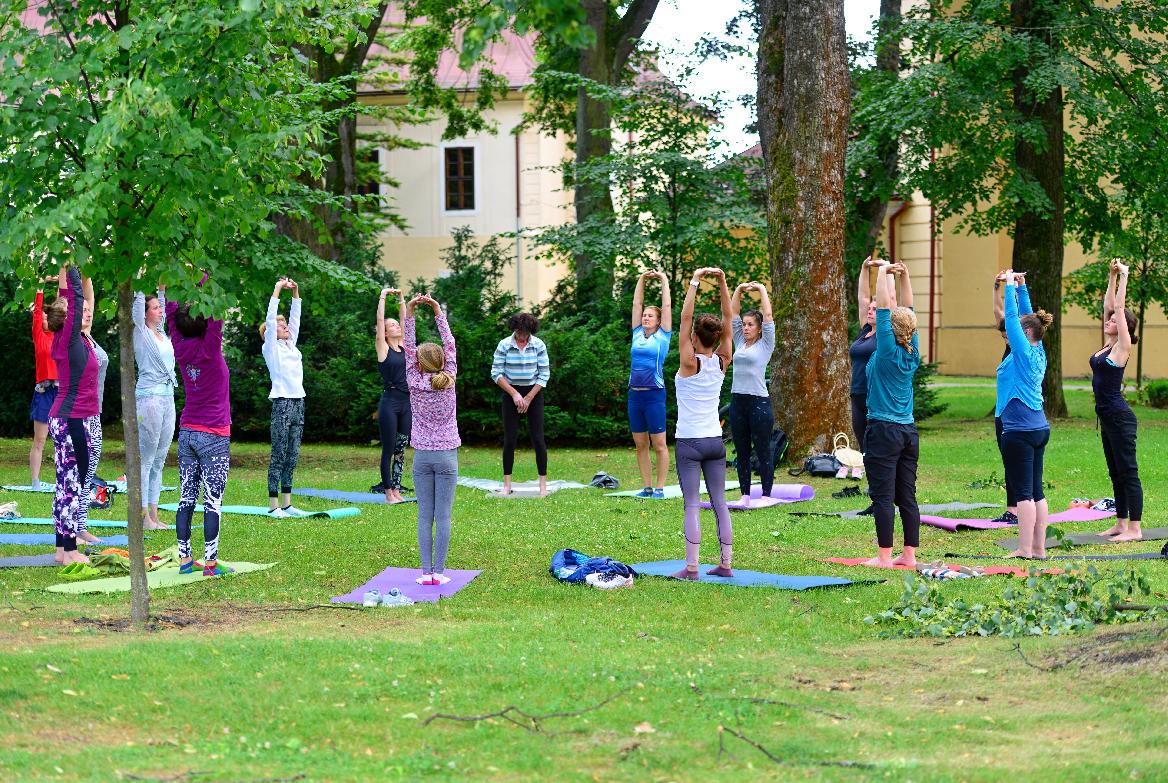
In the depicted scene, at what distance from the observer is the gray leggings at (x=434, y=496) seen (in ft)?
30.5

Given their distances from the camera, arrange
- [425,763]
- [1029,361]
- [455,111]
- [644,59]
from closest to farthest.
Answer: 1. [425,763]
2. [1029,361]
3. [644,59]
4. [455,111]

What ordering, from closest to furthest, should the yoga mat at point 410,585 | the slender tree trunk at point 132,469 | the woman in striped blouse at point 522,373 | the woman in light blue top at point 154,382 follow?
1. the slender tree trunk at point 132,469
2. the yoga mat at point 410,585
3. the woman in light blue top at point 154,382
4. the woman in striped blouse at point 522,373

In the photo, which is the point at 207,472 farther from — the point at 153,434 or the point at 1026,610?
the point at 1026,610

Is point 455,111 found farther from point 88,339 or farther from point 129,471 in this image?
point 129,471

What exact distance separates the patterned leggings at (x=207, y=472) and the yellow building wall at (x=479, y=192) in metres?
36.0

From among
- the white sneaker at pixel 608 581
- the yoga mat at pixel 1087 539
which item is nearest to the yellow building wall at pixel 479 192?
the yoga mat at pixel 1087 539

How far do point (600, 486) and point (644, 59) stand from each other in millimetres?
15408

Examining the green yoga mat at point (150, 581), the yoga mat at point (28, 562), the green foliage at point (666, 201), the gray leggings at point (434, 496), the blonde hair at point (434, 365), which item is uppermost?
the green foliage at point (666, 201)

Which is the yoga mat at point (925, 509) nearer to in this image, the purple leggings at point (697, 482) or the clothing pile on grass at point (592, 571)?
the purple leggings at point (697, 482)

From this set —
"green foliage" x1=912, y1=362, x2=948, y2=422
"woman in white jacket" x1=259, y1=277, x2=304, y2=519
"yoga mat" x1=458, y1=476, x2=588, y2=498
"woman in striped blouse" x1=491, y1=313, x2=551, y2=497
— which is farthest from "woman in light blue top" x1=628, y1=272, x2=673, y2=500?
"green foliage" x1=912, y1=362, x2=948, y2=422

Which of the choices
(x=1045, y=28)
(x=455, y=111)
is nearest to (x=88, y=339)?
(x=1045, y=28)

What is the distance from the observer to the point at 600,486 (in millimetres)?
15984

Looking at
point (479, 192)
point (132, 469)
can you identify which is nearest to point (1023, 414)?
point (132, 469)

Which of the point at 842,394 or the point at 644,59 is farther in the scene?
the point at 644,59
